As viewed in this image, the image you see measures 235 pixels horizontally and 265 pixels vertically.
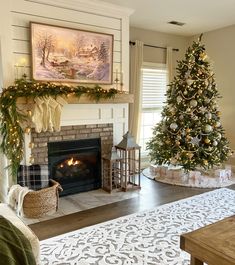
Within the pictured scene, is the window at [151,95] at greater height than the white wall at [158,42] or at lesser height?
lesser

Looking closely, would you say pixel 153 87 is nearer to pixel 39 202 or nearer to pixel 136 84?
pixel 136 84

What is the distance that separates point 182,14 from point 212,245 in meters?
3.92

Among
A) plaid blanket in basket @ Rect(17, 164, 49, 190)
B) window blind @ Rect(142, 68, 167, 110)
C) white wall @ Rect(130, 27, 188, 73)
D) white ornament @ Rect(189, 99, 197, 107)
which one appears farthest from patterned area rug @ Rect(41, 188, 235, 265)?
white wall @ Rect(130, 27, 188, 73)

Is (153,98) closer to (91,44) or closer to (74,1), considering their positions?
(91,44)

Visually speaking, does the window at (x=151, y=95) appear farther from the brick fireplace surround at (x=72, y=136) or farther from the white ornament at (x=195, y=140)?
the brick fireplace surround at (x=72, y=136)

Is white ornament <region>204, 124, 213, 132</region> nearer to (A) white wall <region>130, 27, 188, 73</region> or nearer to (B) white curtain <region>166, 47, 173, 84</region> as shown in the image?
(B) white curtain <region>166, 47, 173, 84</region>

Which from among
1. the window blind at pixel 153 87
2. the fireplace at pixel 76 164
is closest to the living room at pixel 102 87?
the fireplace at pixel 76 164

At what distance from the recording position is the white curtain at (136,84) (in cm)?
512

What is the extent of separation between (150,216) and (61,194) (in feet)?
4.51

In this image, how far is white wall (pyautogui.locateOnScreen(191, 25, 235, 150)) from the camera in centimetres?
522

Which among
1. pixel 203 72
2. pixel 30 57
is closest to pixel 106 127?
pixel 30 57

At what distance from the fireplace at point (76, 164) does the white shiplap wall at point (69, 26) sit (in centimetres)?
33

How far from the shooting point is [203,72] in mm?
4418

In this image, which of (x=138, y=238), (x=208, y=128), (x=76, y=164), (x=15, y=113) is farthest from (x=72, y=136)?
(x=208, y=128)
